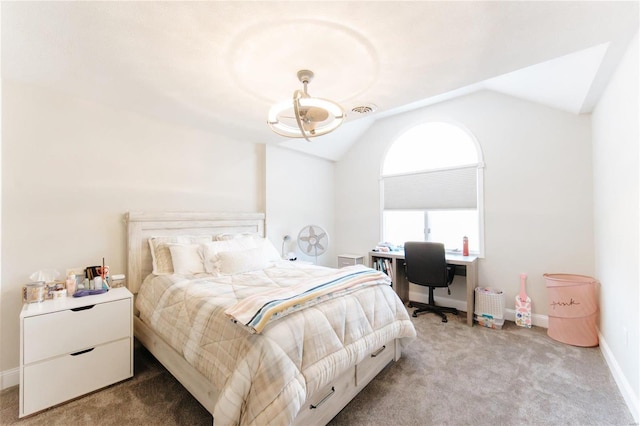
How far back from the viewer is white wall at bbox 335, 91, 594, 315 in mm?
2879

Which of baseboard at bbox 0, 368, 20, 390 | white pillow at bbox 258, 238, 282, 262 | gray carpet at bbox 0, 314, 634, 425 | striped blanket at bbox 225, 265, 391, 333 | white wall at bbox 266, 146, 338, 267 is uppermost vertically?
white wall at bbox 266, 146, 338, 267

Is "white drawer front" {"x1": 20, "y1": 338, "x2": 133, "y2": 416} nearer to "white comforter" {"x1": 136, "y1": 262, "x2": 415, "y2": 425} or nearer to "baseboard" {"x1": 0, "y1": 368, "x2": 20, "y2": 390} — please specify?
"white comforter" {"x1": 136, "y1": 262, "x2": 415, "y2": 425}

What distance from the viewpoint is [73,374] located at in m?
1.87

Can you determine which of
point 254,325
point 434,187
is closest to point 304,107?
point 254,325

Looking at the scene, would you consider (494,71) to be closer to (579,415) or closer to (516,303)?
(579,415)

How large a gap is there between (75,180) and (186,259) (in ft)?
3.82

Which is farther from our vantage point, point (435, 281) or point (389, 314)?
point (435, 281)

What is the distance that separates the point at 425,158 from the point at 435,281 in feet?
5.94

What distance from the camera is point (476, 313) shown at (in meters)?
3.14

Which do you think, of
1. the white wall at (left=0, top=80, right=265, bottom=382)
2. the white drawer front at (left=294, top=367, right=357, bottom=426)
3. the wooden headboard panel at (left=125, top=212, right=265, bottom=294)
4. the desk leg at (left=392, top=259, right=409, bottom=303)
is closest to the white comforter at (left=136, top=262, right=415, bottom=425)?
the white drawer front at (left=294, top=367, right=357, bottom=426)

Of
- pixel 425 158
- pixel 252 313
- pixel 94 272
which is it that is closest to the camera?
pixel 252 313

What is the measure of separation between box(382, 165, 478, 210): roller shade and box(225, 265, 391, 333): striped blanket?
2.08m

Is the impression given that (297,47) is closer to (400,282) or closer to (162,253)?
(162,253)

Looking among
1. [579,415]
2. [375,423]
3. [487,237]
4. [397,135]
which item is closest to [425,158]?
[397,135]
